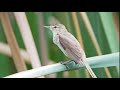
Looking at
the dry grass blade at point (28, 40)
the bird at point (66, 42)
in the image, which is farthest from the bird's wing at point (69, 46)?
the dry grass blade at point (28, 40)

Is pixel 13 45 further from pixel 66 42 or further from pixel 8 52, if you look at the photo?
pixel 66 42

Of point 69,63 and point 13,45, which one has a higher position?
point 13,45

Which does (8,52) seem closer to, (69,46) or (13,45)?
(13,45)

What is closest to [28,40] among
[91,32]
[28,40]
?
[28,40]

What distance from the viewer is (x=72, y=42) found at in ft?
4.21

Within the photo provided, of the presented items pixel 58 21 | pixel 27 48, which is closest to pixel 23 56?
pixel 27 48

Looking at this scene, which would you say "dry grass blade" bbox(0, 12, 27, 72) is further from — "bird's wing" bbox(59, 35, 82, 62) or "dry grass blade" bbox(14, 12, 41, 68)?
"bird's wing" bbox(59, 35, 82, 62)

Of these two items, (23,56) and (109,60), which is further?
(23,56)

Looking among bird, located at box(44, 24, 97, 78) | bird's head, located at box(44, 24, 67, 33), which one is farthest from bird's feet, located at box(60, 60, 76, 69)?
bird's head, located at box(44, 24, 67, 33)

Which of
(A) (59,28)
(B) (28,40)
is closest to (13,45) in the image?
(B) (28,40)

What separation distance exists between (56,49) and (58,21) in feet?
0.37
